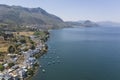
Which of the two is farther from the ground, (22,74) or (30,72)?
(22,74)

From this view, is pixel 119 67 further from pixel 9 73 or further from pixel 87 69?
pixel 9 73

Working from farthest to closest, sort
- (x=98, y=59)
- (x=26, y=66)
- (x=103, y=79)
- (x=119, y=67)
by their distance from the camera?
(x=98, y=59) < (x=119, y=67) < (x=26, y=66) < (x=103, y=79)

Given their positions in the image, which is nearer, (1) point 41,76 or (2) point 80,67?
(1) point 41,76

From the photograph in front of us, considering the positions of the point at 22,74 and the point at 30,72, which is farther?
the point at 30,72

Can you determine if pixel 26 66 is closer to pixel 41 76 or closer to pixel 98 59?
pixel 41 76

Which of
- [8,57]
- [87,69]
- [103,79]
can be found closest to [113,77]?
[103,79]

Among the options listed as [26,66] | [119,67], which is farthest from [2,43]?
[119,67]

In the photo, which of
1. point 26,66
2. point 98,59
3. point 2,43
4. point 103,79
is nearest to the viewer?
point 103,79

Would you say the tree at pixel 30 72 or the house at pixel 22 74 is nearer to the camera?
the house at pixel 22 74

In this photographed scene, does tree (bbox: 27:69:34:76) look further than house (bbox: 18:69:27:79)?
Yes
